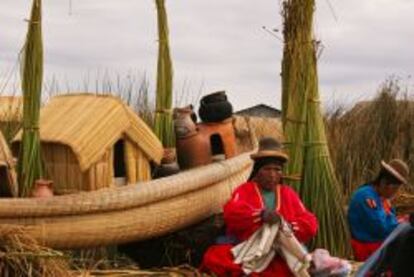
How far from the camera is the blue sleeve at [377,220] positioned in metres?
6.15

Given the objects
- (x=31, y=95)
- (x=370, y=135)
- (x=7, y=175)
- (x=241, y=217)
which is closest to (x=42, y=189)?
(x=7, y=175)

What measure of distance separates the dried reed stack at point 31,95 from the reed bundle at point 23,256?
3.17ft

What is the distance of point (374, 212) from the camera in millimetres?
6156

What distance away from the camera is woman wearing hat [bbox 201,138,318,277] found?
534cm

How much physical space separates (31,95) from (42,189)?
1.92 ft

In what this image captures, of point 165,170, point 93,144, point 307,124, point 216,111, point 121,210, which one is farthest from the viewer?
point 216,111

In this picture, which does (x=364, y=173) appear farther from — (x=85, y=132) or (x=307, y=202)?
(x=85, y=132)

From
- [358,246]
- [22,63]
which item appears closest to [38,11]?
[22,63]

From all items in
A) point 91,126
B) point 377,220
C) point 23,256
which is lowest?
point 377,220

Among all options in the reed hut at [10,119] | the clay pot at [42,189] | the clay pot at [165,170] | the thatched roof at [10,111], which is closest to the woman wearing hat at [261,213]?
the clay pot at [165,170]

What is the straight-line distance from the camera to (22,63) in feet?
18.4

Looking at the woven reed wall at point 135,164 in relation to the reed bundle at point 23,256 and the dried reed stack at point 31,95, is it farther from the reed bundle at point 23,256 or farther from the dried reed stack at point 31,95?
the reed bundle at point 23,256

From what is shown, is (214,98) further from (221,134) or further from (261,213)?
(261,213)

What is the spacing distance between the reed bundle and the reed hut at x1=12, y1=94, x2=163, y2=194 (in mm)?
982
